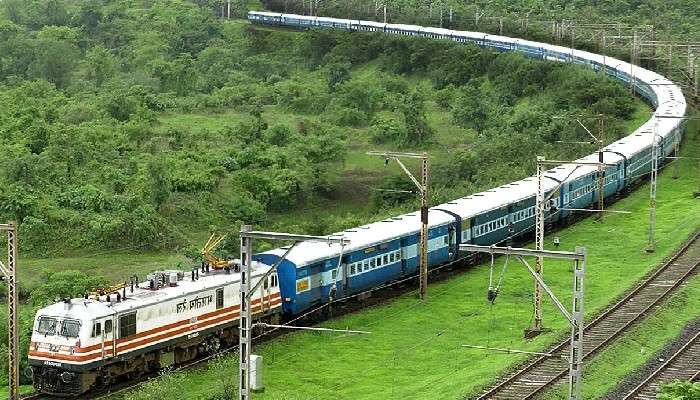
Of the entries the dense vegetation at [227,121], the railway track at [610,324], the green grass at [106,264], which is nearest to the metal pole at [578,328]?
the railway track at [610,324]

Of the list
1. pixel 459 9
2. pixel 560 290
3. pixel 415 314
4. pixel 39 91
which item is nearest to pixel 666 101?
pixel 560 290

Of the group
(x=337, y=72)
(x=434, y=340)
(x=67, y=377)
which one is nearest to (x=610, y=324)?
(x=434, y=340)

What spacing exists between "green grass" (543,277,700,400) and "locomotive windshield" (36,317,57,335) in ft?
45.1

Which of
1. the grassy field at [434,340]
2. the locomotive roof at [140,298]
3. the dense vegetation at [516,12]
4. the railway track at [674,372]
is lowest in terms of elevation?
the grassy field at [434,340]

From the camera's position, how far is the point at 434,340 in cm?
4053

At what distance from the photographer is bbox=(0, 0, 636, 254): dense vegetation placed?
63375 mm

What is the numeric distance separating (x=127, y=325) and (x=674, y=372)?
1583 centimetres

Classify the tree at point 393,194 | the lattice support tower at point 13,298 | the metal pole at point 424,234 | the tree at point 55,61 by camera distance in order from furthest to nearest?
the tree at point 55,61 → the tree at point 393,194 → the metal pole at point 424,234 → the lattice support tower at point 13,298

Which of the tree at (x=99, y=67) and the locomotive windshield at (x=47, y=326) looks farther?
the tree at (x=99, y=67)

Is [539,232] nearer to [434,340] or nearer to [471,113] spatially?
[434,340]

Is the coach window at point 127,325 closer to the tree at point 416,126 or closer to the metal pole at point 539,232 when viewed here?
the metal pole at point 539,232

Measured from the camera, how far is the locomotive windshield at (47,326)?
110 ft

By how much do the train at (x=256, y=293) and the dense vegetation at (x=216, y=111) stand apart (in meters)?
9.44

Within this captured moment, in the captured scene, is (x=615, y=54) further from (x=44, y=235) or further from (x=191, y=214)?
(x=44, y=235)
